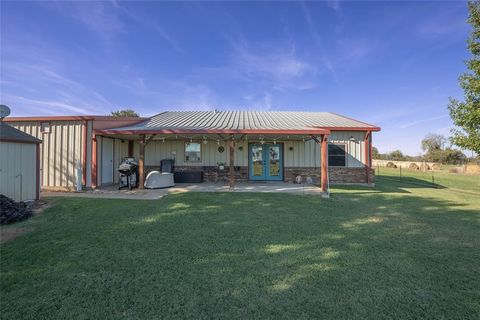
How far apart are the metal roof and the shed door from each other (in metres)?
0.95

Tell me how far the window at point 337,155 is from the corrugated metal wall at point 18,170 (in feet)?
39.7

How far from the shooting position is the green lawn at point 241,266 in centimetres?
224

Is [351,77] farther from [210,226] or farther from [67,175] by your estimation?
[67,175]

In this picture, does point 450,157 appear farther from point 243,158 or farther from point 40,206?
point 40,206

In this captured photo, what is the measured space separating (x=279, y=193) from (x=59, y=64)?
11547 millimetres

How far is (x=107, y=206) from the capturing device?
6.23 metres

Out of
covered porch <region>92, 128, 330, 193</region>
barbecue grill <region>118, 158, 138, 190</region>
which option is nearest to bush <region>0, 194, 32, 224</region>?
barbecue grill <region>118, 158, 138, 190</region>

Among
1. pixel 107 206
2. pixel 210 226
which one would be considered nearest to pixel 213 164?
pixel 107 206

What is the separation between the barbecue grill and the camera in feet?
29.0

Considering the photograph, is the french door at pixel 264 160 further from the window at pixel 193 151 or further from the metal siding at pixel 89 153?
the metal siding at pixel 89 153

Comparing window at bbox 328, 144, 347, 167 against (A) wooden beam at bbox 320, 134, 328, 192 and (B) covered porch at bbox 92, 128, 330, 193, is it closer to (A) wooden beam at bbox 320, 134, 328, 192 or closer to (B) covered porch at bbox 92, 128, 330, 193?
(B) covered porch at bbox 92, 128, 330, 193

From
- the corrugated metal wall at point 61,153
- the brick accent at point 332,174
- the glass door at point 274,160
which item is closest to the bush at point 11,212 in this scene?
the corrugated metal wall at point 61,153

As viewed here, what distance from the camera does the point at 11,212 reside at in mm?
4898

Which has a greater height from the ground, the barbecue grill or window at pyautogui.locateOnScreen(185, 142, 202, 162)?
window at pyautogui.locateOnScreen(185, 142, 202, 162)
